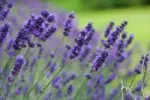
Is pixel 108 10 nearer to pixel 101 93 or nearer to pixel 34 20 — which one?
pixel 101 93

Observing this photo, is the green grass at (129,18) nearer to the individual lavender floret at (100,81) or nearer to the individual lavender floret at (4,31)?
the individual lavender floret at (100,81)

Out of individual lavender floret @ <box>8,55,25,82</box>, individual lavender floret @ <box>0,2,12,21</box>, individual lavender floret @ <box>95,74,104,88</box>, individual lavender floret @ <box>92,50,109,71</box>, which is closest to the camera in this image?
individual lavender floret @ <box>8,55,25,82</box>

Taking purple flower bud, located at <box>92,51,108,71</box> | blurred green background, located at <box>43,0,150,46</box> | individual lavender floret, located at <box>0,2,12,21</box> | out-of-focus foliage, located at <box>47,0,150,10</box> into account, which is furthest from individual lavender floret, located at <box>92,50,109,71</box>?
out-of-focus foliage, located at <box>47,0,150,10</box>

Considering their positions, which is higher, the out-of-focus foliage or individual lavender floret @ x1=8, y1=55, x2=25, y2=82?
the out-of-focus foliage

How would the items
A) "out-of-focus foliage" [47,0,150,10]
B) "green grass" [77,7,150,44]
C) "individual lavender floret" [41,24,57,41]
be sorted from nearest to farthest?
"individual lavender floret" [41,24,57,41]
"green grass" [77,7,150,44]
"out-of-focus foliage" [47,0,150,10]

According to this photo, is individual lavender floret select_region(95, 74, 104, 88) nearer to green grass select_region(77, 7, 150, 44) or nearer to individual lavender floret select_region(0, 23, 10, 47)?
individual lavender floret select_region(0, 23, 10, 47)

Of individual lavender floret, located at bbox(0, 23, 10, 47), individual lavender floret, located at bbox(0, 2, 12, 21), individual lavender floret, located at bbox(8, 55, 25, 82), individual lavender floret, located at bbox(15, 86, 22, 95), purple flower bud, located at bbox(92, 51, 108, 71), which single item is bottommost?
individual lavender floret, located at bbox(15, 86, 22, 95)

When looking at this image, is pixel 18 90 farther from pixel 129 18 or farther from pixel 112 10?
pixel 112 10

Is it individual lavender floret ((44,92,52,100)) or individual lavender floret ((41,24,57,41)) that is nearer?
individual lavender floret ((41,24,57,41))
